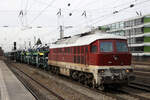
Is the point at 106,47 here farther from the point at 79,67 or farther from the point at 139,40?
the point at 139,40

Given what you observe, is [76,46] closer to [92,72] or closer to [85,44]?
[85,44]

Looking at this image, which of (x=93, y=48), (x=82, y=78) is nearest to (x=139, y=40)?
(x=82, y=78)

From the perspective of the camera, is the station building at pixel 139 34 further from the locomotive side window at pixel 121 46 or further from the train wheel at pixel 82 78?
the locomotive side window at pixel 121 46

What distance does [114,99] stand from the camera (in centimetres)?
1211

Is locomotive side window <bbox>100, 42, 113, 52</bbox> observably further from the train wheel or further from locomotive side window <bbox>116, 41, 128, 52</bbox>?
the train wheel

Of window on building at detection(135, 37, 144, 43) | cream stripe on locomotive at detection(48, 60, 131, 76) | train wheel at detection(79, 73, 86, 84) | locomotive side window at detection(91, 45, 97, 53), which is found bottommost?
train wheel at detection(79, 73, 86, 84)

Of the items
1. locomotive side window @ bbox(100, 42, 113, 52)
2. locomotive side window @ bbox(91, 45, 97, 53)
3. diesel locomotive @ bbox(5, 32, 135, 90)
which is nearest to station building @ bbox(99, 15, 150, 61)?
diesel locomotive @ bbox(5, 32, 135, 90)

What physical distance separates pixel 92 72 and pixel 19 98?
4.98 metres

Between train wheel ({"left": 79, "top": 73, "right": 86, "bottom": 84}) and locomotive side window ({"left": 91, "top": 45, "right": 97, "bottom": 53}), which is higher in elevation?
locomotive side window ({"left": 91, "top": 45, "right": 97, "bottom": 53})

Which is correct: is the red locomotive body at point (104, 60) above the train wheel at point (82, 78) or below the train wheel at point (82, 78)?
above

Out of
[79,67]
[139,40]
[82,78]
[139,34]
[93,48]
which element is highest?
[139,34]

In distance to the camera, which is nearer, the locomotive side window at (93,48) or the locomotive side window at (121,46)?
the locomotive side window at (121,46)

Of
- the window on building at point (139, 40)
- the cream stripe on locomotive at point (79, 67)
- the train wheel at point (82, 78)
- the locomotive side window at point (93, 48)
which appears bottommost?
the train wheel at point (82, 78)

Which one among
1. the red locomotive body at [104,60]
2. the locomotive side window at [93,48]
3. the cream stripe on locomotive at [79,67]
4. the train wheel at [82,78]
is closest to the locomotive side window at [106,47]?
the red locomotive body at [104,60]
